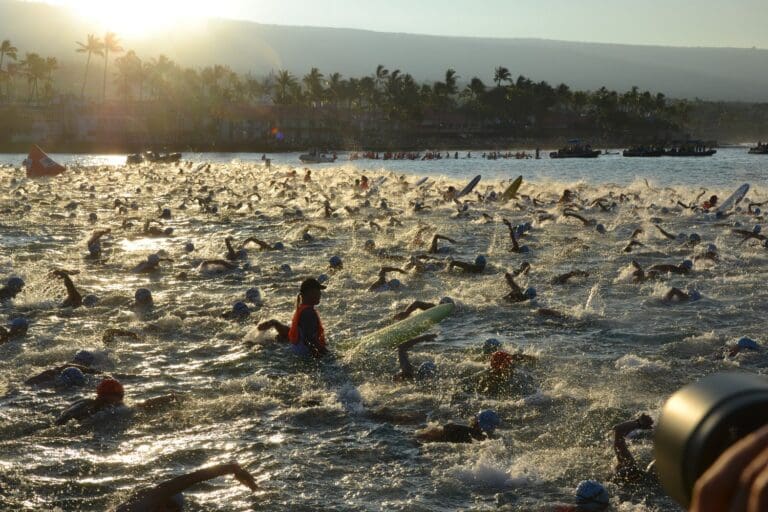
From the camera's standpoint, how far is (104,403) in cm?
922

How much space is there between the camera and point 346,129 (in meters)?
168

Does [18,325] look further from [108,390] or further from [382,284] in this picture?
[382,284]

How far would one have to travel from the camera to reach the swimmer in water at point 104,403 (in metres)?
8.95

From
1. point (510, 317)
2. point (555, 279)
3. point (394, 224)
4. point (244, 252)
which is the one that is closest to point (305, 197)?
point (394, 224)

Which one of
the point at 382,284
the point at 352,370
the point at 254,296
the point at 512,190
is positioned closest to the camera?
the point at 352,370

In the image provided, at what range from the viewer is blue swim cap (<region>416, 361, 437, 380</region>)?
10586 millimetres

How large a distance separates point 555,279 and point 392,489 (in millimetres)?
11346

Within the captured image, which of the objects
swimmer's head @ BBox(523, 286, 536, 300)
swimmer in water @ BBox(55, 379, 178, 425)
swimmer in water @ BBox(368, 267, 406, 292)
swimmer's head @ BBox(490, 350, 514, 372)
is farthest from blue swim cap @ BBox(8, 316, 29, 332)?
swimmer's head @ BBox(523, 286, 536, 300)

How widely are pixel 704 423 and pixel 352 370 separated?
358 inches

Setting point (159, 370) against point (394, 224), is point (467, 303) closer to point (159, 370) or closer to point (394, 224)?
point (159, 370)

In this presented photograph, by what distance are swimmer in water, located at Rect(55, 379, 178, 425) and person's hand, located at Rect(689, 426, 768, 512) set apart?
833cm

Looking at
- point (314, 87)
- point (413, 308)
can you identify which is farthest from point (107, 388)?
point (314, 87)

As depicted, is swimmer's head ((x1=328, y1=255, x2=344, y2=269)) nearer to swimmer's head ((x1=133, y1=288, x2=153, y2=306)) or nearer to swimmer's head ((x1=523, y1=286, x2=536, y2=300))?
swimmer's head ((x1=133, y1=288, x2=153, y2=306))

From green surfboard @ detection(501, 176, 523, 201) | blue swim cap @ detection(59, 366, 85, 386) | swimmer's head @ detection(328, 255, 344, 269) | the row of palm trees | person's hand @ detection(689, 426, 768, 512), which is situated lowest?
blue swim cap @ detection(59, 366, 85, 386)
